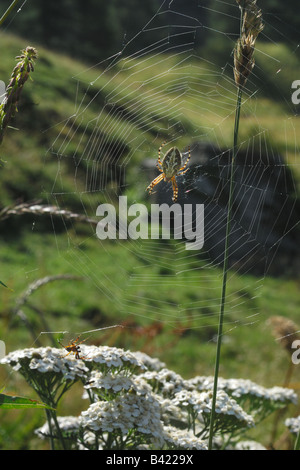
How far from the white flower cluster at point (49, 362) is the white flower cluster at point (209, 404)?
1.05ft

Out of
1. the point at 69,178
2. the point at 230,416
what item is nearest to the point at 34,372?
the point at 230,416

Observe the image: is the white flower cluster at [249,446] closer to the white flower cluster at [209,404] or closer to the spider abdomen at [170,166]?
the white flower cluster at [209,404]

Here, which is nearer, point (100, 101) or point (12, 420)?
point (12, 420)

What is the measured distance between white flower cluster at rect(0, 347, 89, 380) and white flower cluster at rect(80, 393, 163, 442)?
123 millimetres

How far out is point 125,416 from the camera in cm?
167

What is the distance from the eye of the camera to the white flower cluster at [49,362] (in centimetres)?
172

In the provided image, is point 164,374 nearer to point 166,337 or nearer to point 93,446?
point 93,446

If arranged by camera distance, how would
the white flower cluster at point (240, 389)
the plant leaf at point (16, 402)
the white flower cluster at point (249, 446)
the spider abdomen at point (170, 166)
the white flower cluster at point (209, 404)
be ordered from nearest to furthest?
the plant leaf at point (16, 402), the white flower cluster at point (209, 404), the white flower cluster at point (240, 389), the white flower cluster at point (249, 446), the spider abdomen at point (170, 166)

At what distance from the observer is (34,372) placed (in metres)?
1.76

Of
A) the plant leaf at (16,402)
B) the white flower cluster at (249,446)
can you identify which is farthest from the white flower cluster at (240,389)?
the plant leaf at (16,402)

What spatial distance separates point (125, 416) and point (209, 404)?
0.94 feet

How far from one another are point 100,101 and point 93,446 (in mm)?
11180

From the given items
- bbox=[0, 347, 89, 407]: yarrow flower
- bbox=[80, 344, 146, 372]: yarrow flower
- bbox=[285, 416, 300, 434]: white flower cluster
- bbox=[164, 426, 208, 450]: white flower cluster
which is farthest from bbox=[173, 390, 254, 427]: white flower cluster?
bbox=[285, 416, 300, 434]: white flower cluster

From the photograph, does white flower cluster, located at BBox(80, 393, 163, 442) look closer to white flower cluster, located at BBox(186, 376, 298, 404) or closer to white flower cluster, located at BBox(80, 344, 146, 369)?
white flower cluster, located at BBox(80, 344, 146, 369)
